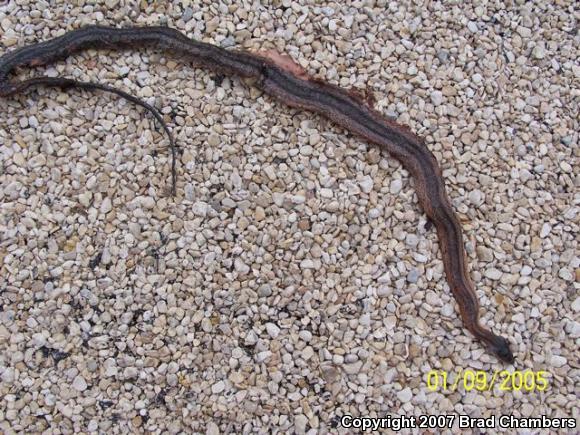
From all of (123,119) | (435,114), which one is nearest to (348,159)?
(435,114)

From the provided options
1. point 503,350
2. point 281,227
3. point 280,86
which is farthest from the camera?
point 280,86

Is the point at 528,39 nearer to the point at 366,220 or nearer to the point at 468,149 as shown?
the point at 468,149
